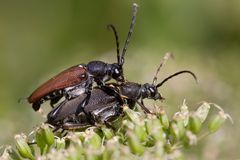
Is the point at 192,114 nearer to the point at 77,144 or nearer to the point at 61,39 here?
the point at 77,144

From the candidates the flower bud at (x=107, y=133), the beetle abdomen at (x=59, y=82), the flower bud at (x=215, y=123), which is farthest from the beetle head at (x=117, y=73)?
the flower bud at (x=215, y=123)

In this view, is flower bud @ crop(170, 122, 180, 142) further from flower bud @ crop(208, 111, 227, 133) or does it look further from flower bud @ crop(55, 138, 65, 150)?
flower bud @ crop(55, 138, 65, 150)

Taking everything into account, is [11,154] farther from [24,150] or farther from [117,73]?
[117,73]

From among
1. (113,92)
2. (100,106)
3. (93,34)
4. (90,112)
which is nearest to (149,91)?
(113,92)

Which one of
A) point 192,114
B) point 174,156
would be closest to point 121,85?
point 192,114

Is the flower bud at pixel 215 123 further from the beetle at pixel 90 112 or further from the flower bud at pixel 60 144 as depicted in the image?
the flower bud at pixel 60 144

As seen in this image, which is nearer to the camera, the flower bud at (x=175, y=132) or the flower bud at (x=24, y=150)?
the flower bud at (x=175, y=132)

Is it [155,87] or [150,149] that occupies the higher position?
[155,87]

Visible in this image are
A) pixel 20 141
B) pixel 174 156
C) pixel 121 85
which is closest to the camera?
pixel 174 156
